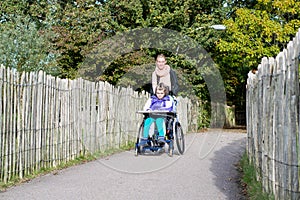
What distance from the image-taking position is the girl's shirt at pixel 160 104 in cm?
964

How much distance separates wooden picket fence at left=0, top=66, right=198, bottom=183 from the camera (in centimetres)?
660

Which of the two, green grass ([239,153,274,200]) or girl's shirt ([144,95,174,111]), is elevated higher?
girl's shirt ([144,95,174,111])

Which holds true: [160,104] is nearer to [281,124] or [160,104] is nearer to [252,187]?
[252,187]

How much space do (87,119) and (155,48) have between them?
51.1 ft

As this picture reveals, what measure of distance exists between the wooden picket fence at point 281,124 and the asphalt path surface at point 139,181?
93 cm

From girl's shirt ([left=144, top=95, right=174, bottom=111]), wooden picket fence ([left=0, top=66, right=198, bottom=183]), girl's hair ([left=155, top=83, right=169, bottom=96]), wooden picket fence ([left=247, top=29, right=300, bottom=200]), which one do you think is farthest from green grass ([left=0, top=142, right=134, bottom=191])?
wooden picket fence ([left=247, top=29, right=300, bottom=200])

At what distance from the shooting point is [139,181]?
A: 21.7 feet

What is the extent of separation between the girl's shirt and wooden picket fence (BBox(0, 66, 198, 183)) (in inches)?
55.2

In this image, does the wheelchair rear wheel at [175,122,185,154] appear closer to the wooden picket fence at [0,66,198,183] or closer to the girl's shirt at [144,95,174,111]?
the girl's shirt at [144,95,174,111]

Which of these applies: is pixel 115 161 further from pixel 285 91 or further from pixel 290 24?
pixel 290 24

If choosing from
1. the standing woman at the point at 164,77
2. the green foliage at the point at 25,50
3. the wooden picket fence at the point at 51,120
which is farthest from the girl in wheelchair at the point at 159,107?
the green foliage at the point at 25,50

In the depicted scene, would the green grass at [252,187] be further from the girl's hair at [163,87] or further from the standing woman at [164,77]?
the standing woman at [164,77]

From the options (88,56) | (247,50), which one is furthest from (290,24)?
(88,56)

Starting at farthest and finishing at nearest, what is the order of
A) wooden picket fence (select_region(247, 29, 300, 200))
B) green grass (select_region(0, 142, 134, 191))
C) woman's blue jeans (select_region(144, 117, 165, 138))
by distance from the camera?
woman's blue jeans (select_region(144, 117, 165, 138)) → green grass (select_region(0, 142, 134, 191)) → wooden picket fence (select_region(247, 29, 300, 200))
